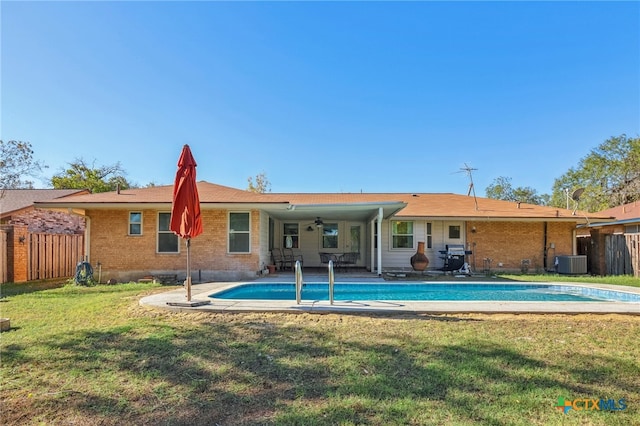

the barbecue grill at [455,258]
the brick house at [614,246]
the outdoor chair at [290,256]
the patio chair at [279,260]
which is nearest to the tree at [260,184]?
the outdoor chair at [290,256]

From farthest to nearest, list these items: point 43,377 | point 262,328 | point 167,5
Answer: point 167,5 → point 262,328 → point 43,377

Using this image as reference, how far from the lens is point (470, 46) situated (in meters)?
14.3

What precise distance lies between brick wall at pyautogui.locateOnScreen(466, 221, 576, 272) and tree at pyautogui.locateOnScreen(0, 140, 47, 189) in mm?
17206

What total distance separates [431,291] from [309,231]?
8684 millimetres

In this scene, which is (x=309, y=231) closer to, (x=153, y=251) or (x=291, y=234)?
(x=291, y=234)

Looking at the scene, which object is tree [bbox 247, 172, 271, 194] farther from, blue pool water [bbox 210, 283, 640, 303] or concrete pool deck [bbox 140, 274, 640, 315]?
concrete pool deck [bbox 140, 274, 640, 315]

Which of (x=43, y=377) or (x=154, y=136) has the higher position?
(x=154, y=136)

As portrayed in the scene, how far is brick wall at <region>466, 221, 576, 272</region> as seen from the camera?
15242 mm

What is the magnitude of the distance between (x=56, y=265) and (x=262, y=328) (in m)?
→ 12.6

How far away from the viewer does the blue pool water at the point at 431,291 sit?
29.8 ft

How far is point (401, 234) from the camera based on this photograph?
51.7 feet

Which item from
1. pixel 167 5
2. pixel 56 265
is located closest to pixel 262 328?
pixel 167 5

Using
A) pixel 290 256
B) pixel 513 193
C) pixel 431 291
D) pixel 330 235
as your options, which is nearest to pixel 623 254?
pixel 431 291

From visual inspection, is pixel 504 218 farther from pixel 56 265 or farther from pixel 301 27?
pixel 56 265
